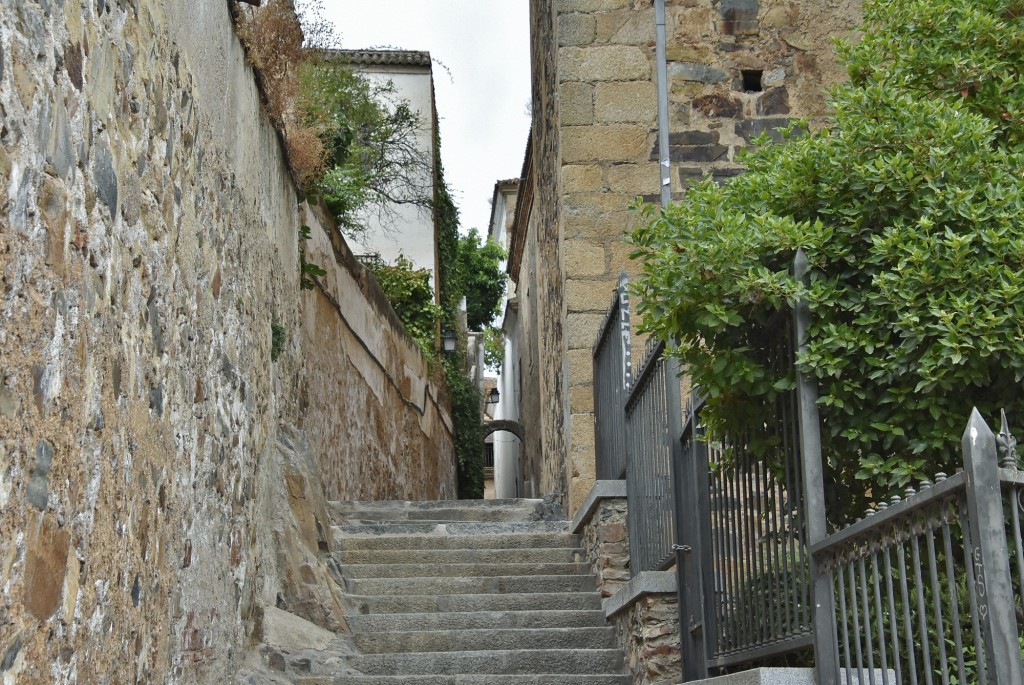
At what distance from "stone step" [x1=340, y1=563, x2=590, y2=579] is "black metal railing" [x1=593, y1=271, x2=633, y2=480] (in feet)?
2.01

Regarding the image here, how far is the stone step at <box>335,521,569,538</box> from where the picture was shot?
8320 mm

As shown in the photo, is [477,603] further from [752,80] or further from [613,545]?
[752,80]

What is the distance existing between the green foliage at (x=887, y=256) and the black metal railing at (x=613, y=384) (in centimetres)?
209

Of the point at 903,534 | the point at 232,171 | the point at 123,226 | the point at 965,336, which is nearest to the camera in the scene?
the point at 903,534

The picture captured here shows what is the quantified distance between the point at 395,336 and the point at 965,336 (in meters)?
11.7

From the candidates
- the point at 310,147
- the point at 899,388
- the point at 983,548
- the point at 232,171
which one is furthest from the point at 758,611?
the point at 310,147

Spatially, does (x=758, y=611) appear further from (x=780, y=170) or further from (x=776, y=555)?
(x=780, y=170)

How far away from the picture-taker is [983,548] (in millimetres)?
2508

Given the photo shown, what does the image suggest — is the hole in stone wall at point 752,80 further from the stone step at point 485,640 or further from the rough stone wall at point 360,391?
the stone step at point 485,640

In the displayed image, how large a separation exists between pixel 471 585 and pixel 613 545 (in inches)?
37.2

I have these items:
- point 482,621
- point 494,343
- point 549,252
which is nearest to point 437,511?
point 482,621

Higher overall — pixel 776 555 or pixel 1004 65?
pixel 1004 65

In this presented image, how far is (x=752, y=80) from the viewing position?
9141 millimetres

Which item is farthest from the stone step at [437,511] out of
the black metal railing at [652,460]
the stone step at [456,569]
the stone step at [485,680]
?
the stone step at [485,680]
